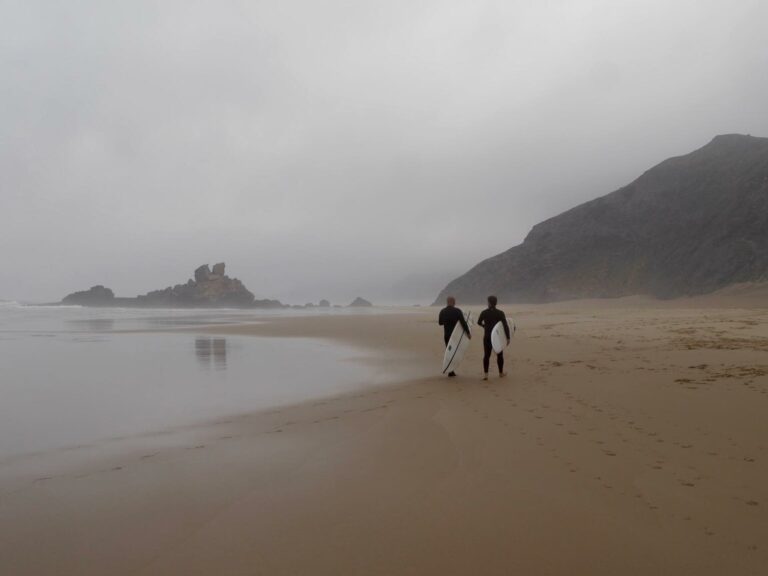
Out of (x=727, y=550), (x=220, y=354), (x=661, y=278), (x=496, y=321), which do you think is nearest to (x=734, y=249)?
(x=661, y=278)

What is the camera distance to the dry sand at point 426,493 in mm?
2932

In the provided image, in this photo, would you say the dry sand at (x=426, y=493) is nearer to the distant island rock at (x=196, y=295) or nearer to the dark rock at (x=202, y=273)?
the distant island rock at (x=196, y=295)

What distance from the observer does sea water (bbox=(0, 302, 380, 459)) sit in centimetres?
661

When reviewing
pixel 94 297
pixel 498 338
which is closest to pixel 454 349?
pixel 498 338

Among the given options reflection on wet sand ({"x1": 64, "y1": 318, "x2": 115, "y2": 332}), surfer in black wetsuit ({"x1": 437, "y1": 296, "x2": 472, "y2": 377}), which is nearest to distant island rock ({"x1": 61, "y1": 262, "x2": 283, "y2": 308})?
reflection on wet sand ({"x1": 64, "y1": 318, "x2": 115, "y2": 332})

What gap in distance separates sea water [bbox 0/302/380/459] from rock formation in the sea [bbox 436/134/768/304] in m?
47.5

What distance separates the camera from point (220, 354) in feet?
50.5

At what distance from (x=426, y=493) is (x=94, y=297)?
142m

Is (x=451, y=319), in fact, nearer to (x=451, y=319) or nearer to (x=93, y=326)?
(x=451, y=319)

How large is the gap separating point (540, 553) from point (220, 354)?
45.9 feet

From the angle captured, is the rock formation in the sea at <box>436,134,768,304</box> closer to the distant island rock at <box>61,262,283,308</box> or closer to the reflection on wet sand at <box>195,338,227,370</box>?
the reflection on wet sand at <box>195,338,227,370</box>

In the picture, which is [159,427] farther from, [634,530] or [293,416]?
[634,530]

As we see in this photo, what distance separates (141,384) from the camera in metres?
9.98

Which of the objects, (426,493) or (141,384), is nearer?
(426,493)
